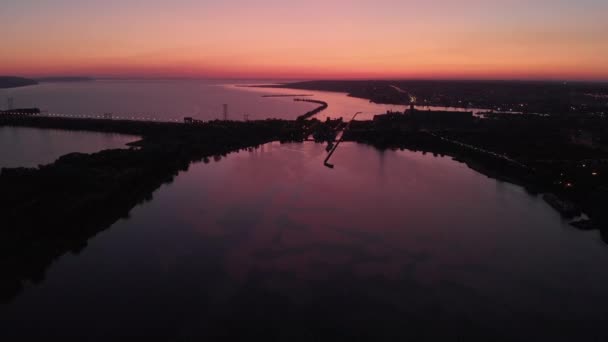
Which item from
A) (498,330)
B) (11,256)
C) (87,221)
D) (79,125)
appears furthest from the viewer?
(79,125)

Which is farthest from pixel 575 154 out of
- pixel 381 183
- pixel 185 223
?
pixel 185 223

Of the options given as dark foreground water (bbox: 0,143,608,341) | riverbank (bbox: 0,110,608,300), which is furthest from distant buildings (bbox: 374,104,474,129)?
dark foreground water (bbox: 0,143,608,341)

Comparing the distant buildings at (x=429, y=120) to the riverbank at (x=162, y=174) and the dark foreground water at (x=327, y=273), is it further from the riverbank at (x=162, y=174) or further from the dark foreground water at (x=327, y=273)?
the dark foreground water at (x=327, y=273)

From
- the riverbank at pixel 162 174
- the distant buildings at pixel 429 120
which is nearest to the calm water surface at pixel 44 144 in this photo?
the riverbank at pixel 162 174

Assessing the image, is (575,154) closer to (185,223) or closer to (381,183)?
(381,183)

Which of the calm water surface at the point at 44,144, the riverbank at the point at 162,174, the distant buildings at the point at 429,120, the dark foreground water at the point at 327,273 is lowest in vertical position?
the dark foreground water at the point at 327,273

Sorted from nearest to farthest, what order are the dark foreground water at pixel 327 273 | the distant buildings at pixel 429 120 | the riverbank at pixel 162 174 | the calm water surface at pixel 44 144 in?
the dark foreground water at pixel 327 273 → the riverbank at pixel 162 174 → the calm water surface at pixel 44 144 → the distant buildings at pixel 429 120

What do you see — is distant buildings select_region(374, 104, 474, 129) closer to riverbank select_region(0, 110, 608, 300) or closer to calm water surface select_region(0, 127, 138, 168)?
riverbank select_region(0, 110, 608, 300)
